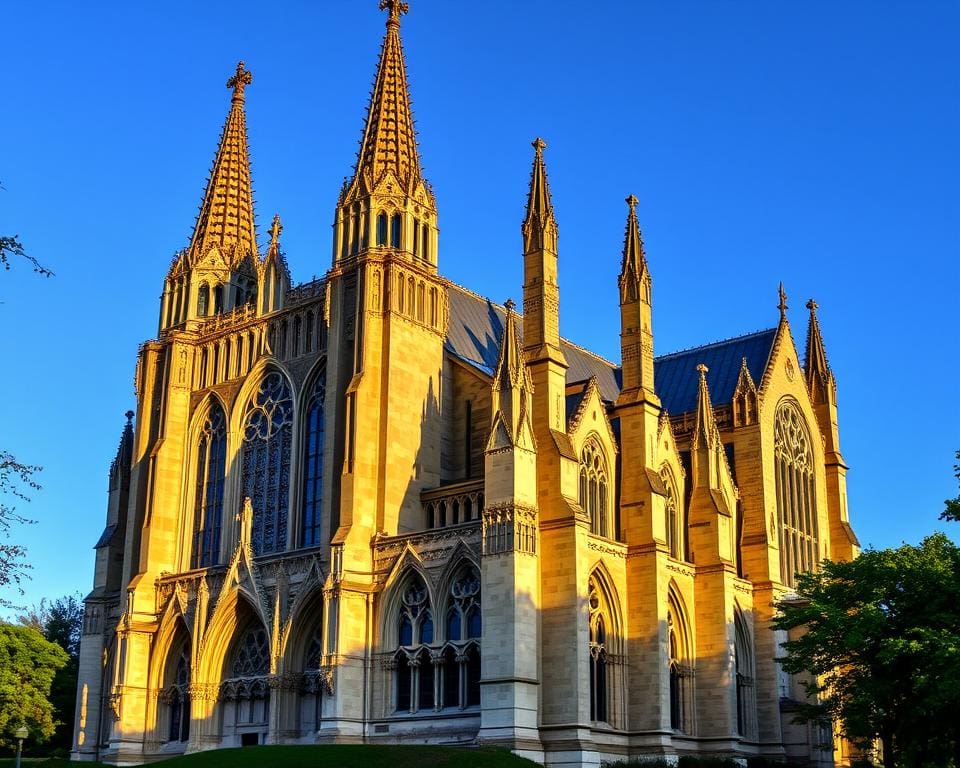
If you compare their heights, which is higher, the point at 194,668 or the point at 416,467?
the point at 416,467

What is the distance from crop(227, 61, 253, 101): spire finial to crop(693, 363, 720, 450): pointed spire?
29.7 m

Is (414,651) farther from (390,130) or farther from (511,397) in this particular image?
(390,130)

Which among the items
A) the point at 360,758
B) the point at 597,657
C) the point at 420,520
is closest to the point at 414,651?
the point at 420,520

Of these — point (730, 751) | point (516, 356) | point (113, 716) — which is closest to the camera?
point (516, 356)

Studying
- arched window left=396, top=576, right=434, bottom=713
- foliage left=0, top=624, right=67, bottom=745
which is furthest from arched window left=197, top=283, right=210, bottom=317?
arched window left=396, top=576, right=434, bottom=713

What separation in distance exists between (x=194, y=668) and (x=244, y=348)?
14622mm

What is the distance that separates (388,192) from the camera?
173ft

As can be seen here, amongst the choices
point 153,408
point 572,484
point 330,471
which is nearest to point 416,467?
point 330,471

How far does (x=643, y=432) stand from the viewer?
163ft

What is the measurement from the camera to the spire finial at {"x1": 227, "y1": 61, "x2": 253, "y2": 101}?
219 feet

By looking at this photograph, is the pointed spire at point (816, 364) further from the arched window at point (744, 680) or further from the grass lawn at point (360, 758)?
the grass lawn at point (360, 758)

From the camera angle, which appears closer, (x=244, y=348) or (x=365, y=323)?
(x=365, y=323)

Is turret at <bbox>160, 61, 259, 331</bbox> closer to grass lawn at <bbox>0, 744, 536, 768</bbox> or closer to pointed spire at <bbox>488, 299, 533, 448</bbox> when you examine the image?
pointed spire at <bbox>488, 299, 533, 448</bbox>

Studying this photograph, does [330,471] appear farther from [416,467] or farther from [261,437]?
[261,437]
